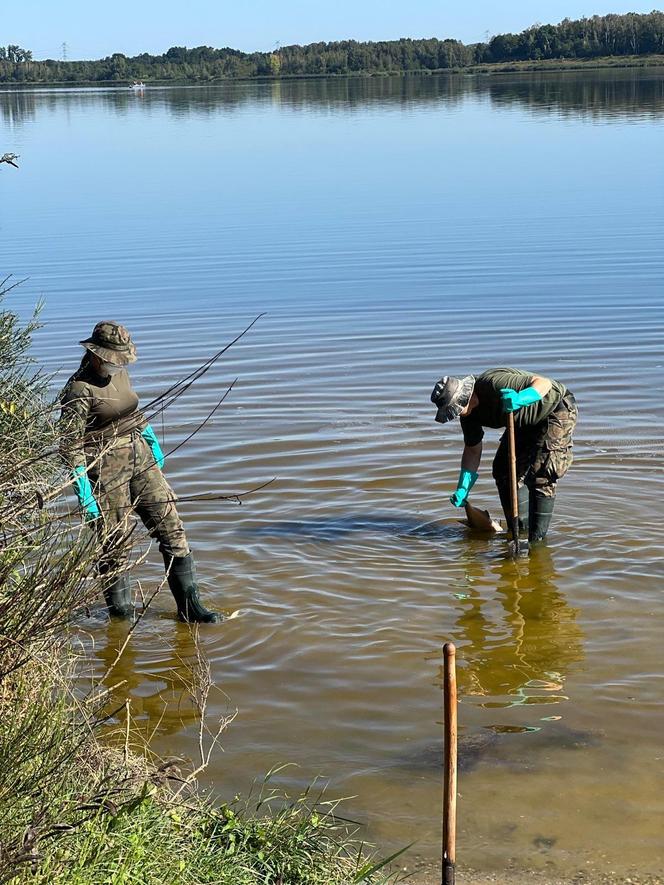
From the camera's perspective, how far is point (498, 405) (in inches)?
337

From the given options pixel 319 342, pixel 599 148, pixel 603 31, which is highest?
pixel 603 31

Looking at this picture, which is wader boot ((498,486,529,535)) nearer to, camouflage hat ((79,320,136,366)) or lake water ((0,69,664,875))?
lake water ((0,69,664,875))

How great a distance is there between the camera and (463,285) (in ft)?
61.6

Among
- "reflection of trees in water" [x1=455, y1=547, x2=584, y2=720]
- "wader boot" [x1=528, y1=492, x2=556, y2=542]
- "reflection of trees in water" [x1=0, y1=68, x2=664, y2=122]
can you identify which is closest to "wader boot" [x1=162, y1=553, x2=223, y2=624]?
"reflection of trees in water" [x1=455, y1=547, x2=584, y2=720]

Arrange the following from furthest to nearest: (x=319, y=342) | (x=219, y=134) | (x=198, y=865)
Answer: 1. (x=219, y=134)
2. (x=319, y=342)
3. (x=198, y=865)

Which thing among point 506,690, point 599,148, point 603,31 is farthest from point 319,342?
point 603,31

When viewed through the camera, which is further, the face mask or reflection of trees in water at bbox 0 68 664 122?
reflection of trees in water at bbox 0 68 664 122

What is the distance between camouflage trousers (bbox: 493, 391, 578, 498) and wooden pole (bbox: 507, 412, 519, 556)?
0.61ft

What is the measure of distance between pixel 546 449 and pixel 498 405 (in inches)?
21.6

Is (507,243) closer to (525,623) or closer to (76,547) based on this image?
(525,623)

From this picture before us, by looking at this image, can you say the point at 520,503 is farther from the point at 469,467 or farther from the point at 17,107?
the point at 17,107

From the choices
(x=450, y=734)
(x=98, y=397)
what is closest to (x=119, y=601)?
(x=98, y=397)

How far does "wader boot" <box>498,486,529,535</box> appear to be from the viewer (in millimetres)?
9062

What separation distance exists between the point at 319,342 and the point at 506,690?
9245 mm
